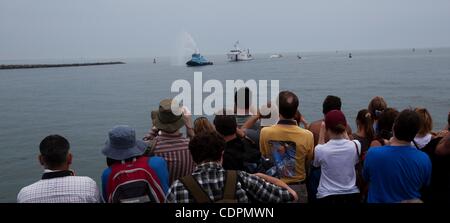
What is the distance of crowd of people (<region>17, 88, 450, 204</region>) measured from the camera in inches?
106

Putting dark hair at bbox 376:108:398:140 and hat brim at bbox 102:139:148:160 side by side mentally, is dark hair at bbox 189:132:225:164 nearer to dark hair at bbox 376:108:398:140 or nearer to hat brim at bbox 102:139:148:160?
hat brim at bbox 102:139:148:160

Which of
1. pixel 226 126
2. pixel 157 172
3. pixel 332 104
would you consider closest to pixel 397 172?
pixel 332 104

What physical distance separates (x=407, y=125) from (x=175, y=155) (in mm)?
2025

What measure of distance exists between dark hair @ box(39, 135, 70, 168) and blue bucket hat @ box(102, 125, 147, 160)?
346 millimetres

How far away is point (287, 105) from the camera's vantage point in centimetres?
364

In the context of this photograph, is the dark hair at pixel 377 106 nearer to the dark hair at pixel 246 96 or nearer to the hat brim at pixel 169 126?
the dark hair at pixel 246 96

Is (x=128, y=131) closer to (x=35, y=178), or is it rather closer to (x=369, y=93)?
(x=35, y=178)

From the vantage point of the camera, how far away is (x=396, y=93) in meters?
35.4

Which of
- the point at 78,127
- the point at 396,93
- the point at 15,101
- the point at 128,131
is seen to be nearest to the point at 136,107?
the point at 78,127

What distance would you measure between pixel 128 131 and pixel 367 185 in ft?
7.45

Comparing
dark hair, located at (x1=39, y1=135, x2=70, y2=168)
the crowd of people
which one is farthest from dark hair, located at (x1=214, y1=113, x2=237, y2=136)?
dark hair, located at (x1=39, y1=135, x2=70, y2=168)

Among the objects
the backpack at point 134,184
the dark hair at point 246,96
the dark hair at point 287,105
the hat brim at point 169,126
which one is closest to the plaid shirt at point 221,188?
the backpack at point 134,184

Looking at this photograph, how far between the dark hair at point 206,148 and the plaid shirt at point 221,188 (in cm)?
5

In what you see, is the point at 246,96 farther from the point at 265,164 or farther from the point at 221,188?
the point at 221,188
